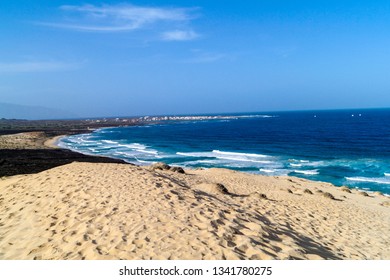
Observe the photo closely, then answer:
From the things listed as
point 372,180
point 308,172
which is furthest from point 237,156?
point 372,180

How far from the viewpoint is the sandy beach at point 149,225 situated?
5.88 m

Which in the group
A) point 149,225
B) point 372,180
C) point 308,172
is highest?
point 149,225

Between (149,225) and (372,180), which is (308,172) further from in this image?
(149,225)

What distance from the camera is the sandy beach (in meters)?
5.88

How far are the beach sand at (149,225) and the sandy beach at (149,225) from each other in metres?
0.02

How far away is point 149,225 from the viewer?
6.91 m

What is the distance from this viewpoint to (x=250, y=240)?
6453mm

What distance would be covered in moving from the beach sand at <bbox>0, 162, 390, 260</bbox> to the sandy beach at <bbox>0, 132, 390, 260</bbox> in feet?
0.08

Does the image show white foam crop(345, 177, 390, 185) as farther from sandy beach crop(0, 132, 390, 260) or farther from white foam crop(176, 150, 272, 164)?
sandy beach crop(0, 132, 390, 260)

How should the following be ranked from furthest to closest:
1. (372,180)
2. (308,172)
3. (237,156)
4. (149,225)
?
1. (237,156)
2. (308,172)
3. (372,180)
4. (149,225)

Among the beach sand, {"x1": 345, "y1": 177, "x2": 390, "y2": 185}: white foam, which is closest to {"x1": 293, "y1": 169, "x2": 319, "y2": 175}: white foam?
{"x1": 345, "y1": 177, "x2": 390, "y2": 185}: white foam

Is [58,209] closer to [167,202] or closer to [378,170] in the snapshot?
[167,202]

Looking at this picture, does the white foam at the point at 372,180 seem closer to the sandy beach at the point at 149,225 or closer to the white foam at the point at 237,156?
the white foam at the point at 237,156

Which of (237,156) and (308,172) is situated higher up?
(237,156)
